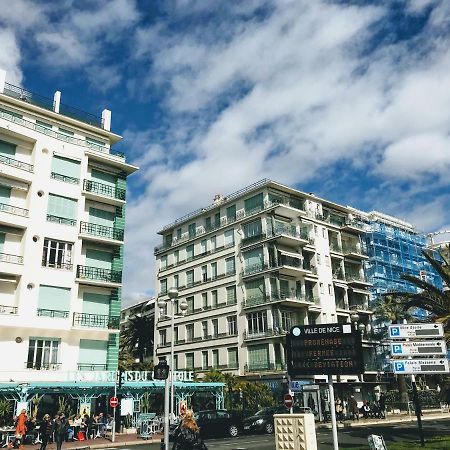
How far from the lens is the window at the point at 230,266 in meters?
54.5

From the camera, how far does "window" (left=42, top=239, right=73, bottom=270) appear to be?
107ft

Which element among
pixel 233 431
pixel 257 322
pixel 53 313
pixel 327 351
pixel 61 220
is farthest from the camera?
pixel 257 322

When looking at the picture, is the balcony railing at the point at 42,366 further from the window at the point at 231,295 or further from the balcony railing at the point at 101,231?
the window at the point at 231,295

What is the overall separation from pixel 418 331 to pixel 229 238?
39.6m

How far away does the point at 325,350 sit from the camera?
13.4 m

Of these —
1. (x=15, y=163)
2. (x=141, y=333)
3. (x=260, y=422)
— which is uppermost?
(x=15, y=163)

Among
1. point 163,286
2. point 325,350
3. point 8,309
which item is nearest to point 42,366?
point 8,309

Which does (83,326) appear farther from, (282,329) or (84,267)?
(282,329)

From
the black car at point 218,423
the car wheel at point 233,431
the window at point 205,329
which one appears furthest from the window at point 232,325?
the car wheel at point 233,431

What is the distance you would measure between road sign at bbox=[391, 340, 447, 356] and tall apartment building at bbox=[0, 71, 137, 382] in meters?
21.6

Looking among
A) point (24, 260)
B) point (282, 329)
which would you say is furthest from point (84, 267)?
point (282, 329)

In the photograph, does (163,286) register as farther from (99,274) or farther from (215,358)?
(99,274)

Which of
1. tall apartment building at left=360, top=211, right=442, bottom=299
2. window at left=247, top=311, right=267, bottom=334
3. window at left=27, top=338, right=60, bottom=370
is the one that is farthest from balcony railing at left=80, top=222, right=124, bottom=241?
tall apartment building at left=360, top=211, right=442, bottom=299

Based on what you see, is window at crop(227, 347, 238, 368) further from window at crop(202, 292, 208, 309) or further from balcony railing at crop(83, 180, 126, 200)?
balcony railing at crop(83, 180, 126, 200)
